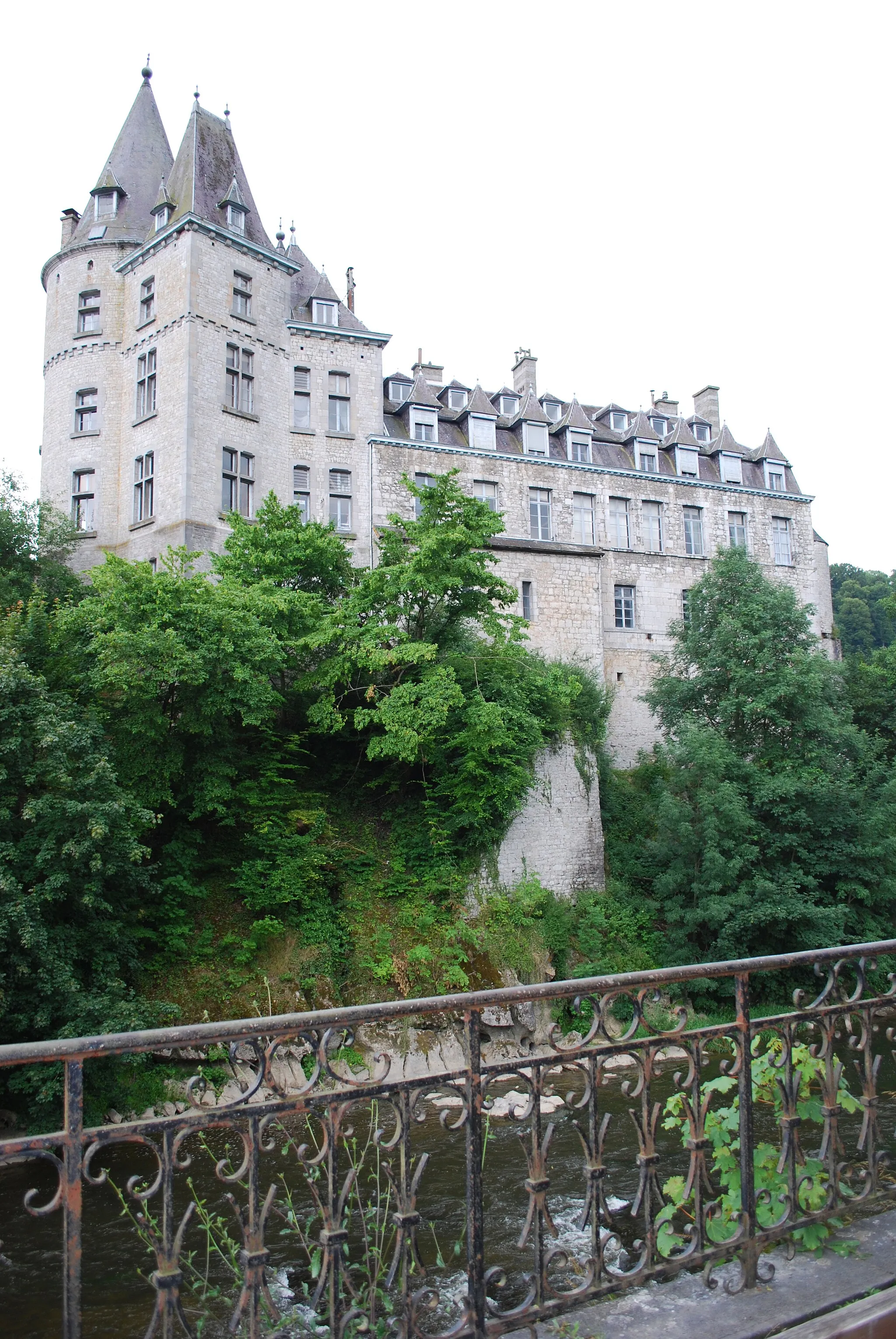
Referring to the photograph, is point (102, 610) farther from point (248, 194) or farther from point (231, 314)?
point (248, 194)

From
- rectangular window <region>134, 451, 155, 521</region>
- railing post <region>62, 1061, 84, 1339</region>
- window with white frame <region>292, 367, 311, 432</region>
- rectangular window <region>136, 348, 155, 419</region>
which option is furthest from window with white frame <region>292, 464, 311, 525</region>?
railing post <region>62, 1061, 84, 1339</region>

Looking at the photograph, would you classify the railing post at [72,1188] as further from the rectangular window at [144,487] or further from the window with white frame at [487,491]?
the window with white frame at [487,491]

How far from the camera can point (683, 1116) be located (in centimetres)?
351

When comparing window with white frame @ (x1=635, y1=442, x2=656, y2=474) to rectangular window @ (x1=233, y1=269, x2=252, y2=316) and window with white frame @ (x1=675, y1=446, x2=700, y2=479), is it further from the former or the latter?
rectangular window @ (x1=233, y1=269, x2=252, y2=316)

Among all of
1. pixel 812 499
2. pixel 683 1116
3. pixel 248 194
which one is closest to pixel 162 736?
pixel 683 1116

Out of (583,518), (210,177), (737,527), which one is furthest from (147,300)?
(737,527)

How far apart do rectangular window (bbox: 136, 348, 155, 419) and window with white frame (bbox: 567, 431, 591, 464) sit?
14481mm

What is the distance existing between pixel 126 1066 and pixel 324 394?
20983 millimetres

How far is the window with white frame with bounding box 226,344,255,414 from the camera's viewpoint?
26.4 meters

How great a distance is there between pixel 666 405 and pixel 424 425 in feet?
46.6

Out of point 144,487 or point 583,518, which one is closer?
point 144,487

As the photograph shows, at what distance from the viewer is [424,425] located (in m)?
30.0

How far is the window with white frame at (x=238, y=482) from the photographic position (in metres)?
25.9

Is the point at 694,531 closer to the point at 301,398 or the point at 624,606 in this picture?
the point at 624,606
